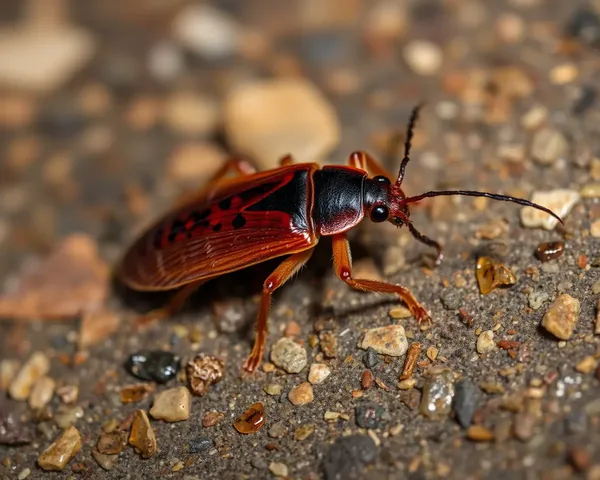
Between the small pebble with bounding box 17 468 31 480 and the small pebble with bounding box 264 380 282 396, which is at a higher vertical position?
the small pebble with bounding box 264 380 282 396

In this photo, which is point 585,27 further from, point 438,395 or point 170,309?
point 170,309

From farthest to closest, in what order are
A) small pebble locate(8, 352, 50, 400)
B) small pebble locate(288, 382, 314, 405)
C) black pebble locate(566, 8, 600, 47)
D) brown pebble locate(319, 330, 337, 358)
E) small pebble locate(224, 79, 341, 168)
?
small pebble locate(224, 79, 341, 168) → black pebble locate(566, 8, 600, 47) → small pebble locate(8, 352, 50, 400) → brown pebble locate(319, 330, 337, 358) → small pebble locate(288, 382, 314, 405)

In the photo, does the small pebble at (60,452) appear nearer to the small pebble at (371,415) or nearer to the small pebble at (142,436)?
the small pebble at (142,436)

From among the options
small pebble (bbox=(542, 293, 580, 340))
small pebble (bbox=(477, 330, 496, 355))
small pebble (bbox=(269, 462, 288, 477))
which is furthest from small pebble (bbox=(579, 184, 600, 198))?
small pebble (bbox=(269, 462, 288, 477))

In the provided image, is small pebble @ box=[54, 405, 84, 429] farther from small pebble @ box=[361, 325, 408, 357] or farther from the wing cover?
small pebble @ box=[361, 325, 408, 357]

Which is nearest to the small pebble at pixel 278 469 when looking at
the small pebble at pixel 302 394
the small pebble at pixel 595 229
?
the small pebble at pixel 302 394
